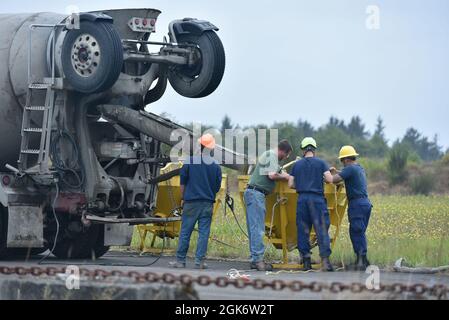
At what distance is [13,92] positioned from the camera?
20.2 metres

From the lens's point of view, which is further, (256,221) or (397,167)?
(397,167)

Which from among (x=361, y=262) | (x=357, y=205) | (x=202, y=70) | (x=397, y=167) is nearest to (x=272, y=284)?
(x=357, y=205)

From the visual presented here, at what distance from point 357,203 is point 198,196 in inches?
86.7

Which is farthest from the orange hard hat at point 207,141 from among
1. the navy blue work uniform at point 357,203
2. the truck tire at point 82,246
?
the truck tire at point 82,246

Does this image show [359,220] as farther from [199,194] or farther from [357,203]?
[199,194]

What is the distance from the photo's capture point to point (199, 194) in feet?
63.3

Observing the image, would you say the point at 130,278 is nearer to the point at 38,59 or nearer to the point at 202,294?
the point at 202,294

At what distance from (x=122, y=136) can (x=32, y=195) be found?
154 cm

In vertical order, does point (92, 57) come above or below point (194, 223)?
above

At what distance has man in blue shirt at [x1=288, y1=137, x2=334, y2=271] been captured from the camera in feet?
63.0

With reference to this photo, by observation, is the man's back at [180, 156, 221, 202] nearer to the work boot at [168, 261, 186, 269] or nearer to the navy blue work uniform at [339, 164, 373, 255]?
the work boot at [168, 261, 186, 269]

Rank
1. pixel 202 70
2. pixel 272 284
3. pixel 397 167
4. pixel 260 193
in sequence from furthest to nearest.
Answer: pixel 397 167 → pixel 202 70 → pixel 260 193 → pixel 272 284

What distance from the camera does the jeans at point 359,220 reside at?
1953cm
